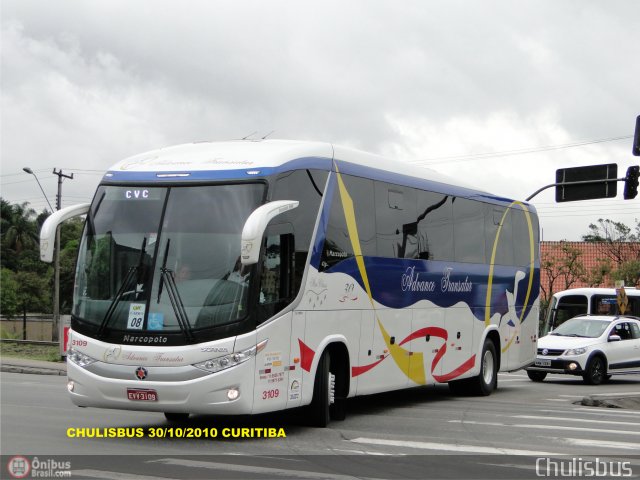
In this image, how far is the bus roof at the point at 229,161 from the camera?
12.3 m

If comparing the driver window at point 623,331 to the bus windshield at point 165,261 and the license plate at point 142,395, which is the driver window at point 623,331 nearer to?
the bus windshield at point 165,261

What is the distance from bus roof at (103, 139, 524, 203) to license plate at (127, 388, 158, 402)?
2.67 m

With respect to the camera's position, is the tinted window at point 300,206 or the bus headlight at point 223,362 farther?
the tinted window at point 300,206

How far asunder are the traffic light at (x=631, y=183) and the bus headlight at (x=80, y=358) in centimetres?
2153

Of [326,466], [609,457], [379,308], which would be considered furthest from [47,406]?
[609,457]

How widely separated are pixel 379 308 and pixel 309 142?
9.92ft

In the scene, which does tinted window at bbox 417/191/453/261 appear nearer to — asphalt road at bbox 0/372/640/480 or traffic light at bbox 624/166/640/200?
asphalt road at bbox 0/372/640/480

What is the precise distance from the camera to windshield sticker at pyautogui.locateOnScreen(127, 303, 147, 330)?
1161 cm

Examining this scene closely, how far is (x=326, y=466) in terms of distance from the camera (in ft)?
32.7

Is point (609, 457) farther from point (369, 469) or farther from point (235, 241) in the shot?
point (235, 241)

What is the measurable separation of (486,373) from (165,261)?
9915 millimetres

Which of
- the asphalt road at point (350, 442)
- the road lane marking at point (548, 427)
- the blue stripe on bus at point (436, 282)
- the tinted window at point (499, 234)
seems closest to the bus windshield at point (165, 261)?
the asphalt road at point (350, 442)

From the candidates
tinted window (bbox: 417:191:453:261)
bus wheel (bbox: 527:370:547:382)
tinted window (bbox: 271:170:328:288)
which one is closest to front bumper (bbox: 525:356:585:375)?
bus wheel (bbox: 527:370:547:382)

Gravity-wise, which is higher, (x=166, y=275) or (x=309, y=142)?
(x=309, y=142)
